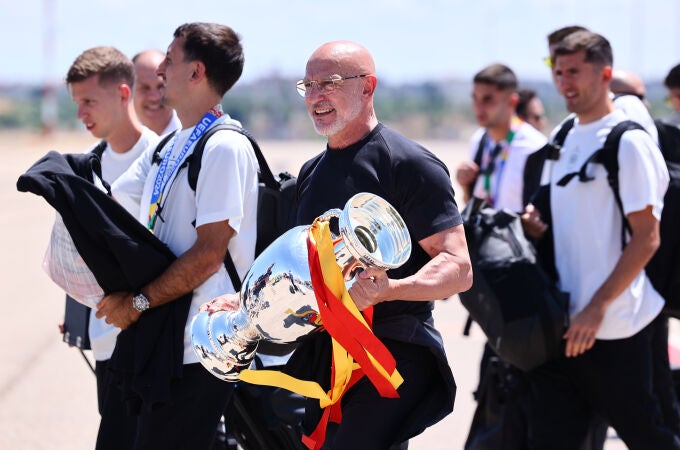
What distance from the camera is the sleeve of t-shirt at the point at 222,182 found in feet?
14.4

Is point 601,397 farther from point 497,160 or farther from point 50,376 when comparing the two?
point 50,376

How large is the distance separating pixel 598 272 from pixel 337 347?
202 centimetres

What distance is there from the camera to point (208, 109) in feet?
15.5

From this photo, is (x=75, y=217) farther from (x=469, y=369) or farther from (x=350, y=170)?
(x=469, y=369)

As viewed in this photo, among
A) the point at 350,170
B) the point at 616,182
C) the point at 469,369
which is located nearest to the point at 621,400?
the point at 616,182

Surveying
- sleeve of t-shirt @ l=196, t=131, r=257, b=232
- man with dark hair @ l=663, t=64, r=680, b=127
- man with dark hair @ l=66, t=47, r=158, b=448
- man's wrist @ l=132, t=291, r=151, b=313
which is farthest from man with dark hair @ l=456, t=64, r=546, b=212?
man's wrist @ l=132, t=291, r=151, b=313

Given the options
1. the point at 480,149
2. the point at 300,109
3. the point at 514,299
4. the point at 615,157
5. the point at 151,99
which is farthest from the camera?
the point at 300,109

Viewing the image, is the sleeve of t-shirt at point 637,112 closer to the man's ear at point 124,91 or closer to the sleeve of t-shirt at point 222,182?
the sleeve of t-shirt at point 222,182

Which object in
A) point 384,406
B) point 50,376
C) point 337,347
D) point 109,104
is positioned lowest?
point 50,376

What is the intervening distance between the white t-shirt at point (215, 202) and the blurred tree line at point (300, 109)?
82530mm

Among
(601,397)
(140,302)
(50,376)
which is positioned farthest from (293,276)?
(50,376)

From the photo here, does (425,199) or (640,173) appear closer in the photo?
(425,199)

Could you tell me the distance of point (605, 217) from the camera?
5.14 m

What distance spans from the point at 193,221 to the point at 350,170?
0.92 meters
